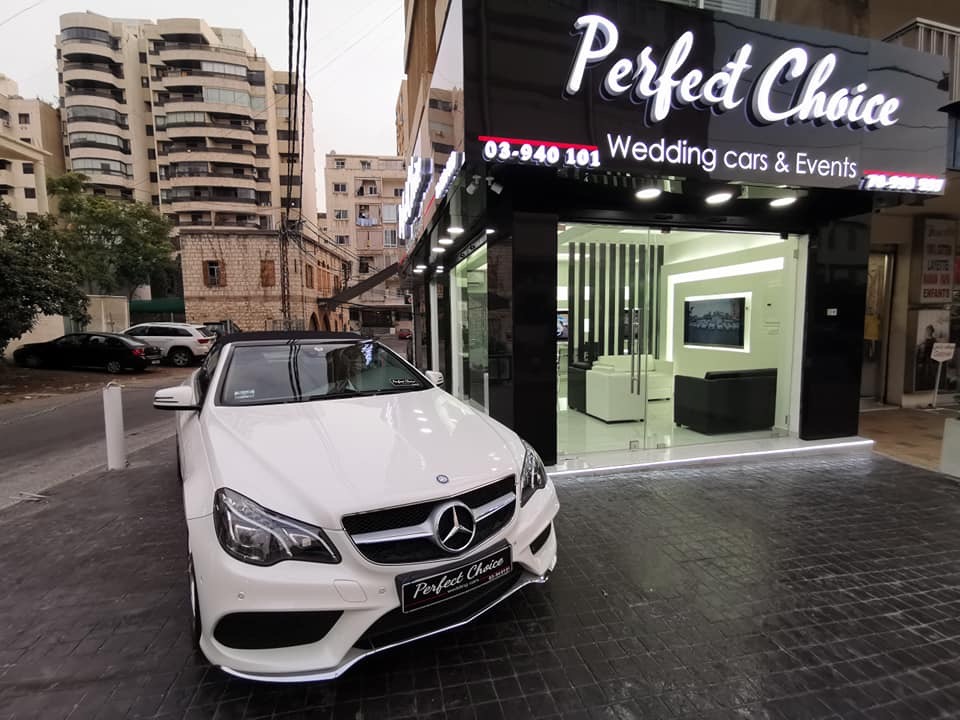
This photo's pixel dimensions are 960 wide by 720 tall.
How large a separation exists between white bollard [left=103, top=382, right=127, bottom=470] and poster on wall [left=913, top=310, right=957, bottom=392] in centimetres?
1190

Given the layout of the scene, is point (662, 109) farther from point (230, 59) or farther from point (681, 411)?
point (230, 59)

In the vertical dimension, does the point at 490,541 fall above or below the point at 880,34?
below

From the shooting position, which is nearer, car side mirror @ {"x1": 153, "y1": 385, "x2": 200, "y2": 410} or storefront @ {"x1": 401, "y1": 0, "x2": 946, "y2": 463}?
car side mirror @ {"x1": 153, "y1": 385, "x2": 200, "y2": 410}

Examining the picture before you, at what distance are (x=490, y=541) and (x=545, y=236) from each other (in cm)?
331

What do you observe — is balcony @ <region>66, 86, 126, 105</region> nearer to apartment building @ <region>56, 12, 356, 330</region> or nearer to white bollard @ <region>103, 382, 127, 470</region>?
apartment building @ <region>56, 12, 356, 330</region>

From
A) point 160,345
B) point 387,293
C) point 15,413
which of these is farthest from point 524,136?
point 387,293

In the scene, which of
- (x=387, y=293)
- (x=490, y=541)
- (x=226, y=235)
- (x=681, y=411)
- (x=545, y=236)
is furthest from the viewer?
(x=387, y=293)

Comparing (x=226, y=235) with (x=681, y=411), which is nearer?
(x=681, y=411)

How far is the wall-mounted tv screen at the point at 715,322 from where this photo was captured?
278 inches

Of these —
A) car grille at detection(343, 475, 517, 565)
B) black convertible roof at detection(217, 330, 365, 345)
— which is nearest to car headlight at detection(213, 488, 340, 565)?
car grille at detection(343, 475, 517, 565)

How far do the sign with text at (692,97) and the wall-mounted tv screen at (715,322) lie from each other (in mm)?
2600

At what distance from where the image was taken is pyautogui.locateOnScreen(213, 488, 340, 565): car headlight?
176 centimetres

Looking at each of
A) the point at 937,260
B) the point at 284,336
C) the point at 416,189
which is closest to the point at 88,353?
the point at 416,189

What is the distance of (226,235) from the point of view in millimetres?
28297
